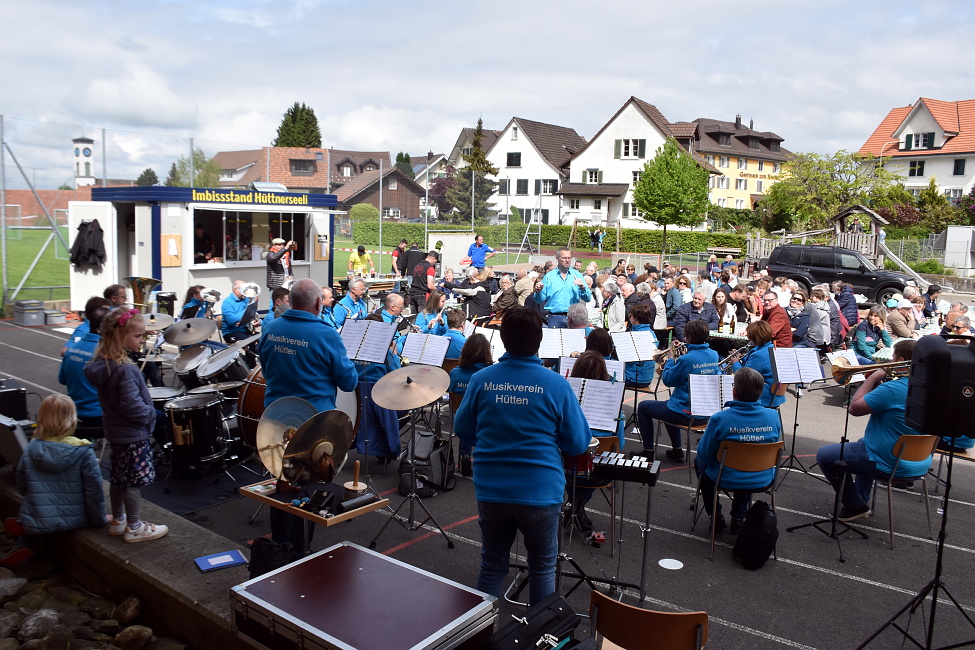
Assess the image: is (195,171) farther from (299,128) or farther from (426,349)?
(299,128)

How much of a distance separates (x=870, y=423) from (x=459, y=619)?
457 centimetres

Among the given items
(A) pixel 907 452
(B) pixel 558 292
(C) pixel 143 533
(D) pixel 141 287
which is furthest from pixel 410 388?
(D) pixel 141 287

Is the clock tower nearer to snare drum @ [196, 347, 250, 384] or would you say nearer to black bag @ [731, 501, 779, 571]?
snare drum @ [196, 347, 250, 384]

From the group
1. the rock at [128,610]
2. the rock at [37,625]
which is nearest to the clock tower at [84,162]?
the rock at [37,625]

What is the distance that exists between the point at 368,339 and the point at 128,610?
3385 mm

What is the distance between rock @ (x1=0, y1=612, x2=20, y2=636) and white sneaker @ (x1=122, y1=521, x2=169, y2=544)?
767 millimetres

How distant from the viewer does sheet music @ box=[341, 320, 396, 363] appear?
7230 millimetres

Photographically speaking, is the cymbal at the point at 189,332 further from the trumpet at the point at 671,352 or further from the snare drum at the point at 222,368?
the trumpet at the point at 671,352

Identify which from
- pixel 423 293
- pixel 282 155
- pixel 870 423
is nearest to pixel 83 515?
pixel 870 423

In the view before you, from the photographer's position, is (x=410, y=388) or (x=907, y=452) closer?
(x=410, y=388)

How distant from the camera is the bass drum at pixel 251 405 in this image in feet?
21.7

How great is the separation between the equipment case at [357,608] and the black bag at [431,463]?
3129 millimetres

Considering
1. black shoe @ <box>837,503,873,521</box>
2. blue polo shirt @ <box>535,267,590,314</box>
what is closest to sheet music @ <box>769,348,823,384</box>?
black shoe @ <box>837,503,873,521</box>

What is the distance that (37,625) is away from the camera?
4551mm
